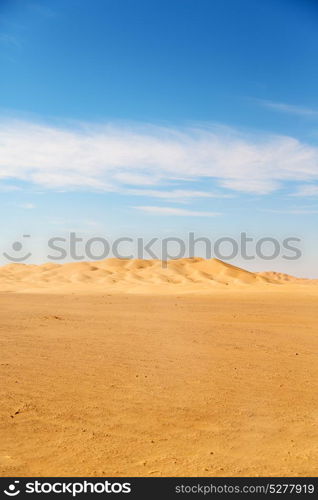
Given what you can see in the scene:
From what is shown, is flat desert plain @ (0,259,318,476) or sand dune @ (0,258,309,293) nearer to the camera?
flat desert plain @ (0,259,318,476)

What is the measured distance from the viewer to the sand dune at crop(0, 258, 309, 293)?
2044 inches

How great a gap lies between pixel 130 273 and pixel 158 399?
5057 cm

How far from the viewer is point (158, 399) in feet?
21.4

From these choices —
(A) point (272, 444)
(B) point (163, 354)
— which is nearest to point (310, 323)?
(B) point (163, 354)

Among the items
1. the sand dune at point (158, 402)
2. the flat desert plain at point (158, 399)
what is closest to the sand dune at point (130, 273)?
the flat desert plain at point (158, 399)

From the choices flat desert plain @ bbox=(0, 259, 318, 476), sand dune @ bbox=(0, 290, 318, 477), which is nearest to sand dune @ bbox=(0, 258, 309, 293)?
flat desert plain @ bbox=(0, 259, 318, 476)

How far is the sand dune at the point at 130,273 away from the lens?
170 ft

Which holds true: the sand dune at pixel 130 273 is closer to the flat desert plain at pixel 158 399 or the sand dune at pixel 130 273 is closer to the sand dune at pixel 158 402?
the flat desert plain at pixel 158 399

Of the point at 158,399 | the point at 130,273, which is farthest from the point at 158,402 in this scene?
the point at 130,273

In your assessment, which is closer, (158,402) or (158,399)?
A: (158,402)

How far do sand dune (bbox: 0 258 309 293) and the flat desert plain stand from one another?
3623 cm

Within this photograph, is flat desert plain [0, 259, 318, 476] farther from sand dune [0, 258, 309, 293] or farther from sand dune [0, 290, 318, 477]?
sand dune [0, 258, 309, 293]

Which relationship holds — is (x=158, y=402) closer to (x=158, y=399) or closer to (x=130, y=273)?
(x=158, y=399)

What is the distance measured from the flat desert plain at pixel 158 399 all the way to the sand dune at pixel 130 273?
3623 centimetres
